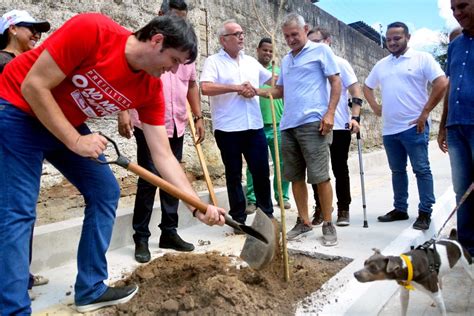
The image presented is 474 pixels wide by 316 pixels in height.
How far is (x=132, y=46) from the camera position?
7.41 feet

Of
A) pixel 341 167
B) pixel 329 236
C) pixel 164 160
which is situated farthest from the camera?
pixel 341 167

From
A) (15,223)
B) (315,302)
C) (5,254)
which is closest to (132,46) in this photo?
(15,223)

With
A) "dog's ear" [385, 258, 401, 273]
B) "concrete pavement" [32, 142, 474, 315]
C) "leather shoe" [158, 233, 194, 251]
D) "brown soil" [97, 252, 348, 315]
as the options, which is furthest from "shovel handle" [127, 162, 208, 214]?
"leather shoe" [158, 233, 194, 251]

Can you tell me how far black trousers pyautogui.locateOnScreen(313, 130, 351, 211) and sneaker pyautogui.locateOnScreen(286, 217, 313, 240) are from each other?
54cm

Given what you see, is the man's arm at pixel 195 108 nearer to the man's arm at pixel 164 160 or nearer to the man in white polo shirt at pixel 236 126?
the man in white polo shirt at pixel 236 126

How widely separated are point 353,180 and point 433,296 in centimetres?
581

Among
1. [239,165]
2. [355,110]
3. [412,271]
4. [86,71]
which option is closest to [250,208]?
[239,165]

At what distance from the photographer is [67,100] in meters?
2.30

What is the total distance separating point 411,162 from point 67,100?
3355mm

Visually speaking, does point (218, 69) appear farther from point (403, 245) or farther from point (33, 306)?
point (33, 306)

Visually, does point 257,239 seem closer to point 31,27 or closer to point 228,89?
point 228,89

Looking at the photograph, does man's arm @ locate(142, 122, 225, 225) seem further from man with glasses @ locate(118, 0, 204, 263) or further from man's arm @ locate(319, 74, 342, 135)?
man's arm @ locate(319, 74, 342, 135)

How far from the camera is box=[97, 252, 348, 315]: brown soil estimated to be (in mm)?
2359

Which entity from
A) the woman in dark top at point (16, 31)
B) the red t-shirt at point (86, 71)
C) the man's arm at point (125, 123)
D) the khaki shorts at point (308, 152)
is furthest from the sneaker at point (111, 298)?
the khaki shorts at point (308, 152)
